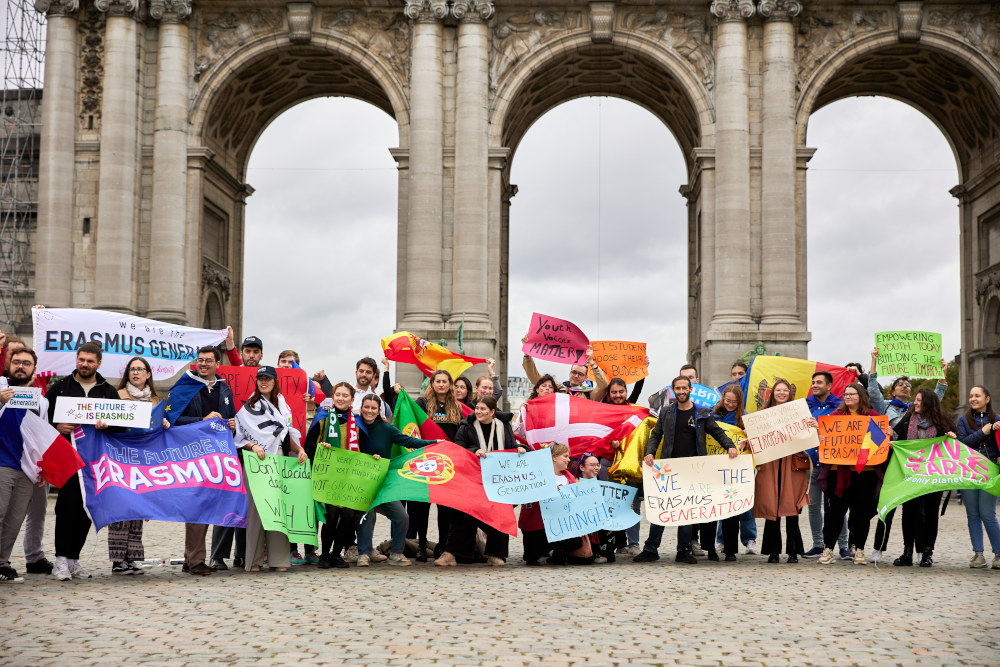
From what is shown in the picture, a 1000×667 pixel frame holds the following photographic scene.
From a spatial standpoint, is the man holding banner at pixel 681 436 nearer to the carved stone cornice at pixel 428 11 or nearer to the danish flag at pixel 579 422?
the danish flag at pixel 579 422

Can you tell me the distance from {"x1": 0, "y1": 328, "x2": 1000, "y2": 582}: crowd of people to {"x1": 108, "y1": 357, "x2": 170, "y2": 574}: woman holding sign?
14 millimetres

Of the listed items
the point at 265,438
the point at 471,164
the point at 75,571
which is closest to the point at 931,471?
the point at 265,438

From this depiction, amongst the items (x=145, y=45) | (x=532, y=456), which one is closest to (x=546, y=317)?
(x=532, y=456)

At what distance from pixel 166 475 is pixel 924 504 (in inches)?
345

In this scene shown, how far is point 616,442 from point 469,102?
19.5 m

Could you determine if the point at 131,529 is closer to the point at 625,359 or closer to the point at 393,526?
the point at 393,526

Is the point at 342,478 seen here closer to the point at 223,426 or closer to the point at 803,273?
the point at 223,426

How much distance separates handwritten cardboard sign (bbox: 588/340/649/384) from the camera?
20578 millimetres

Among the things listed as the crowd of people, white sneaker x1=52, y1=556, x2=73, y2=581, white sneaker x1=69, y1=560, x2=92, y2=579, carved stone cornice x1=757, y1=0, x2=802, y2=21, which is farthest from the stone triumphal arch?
white sneaker x1=52, y1=556, x2=73, y2=581

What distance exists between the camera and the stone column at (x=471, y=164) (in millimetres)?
32344

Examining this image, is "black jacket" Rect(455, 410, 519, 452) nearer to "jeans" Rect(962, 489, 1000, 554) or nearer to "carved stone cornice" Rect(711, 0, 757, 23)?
"jeans" Rect(962, 489, 1000, 554)

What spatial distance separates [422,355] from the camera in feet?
64.2

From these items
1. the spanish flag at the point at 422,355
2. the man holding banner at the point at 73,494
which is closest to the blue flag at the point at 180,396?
the man holding banner at the point at 73,494

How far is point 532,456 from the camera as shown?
13.5m
